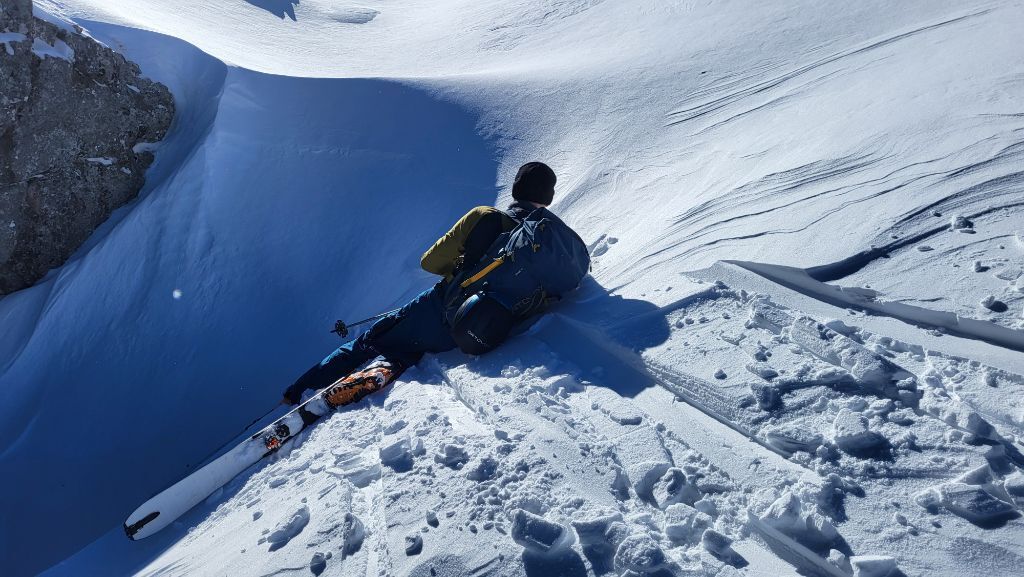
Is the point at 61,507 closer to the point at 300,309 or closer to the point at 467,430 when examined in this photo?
the point at 300,309

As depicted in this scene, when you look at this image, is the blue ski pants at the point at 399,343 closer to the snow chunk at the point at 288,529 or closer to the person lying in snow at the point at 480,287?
the person lying in snow at the point at 480,287

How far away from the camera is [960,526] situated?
1614 millimetres

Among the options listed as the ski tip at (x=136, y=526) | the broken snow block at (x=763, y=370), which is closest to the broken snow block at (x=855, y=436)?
the broken snow block at (x=763, y=370)

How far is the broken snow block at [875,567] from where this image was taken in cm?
156

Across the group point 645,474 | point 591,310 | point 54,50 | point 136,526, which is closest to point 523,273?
point 591,310

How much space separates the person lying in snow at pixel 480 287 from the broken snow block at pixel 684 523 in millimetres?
1405

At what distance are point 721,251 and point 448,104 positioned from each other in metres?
3.14

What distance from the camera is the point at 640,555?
1.70 m

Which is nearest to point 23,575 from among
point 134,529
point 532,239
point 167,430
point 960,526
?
point 167,430

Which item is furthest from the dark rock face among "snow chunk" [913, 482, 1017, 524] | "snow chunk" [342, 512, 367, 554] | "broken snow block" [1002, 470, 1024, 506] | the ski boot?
"broken snow block" [1002, 470, 1024, 506]

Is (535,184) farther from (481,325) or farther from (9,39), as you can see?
(9,39)

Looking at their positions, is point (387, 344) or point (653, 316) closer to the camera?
point (653, 316)

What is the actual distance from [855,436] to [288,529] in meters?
1.85

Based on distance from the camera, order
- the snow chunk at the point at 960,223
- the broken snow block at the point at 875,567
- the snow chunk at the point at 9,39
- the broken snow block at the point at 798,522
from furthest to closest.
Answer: the snow chunk at the point at 9,39, the snow chunk at the point at 960,223, the broken snow block at the point at 798,522, the broken snow block at the point at 875,567
